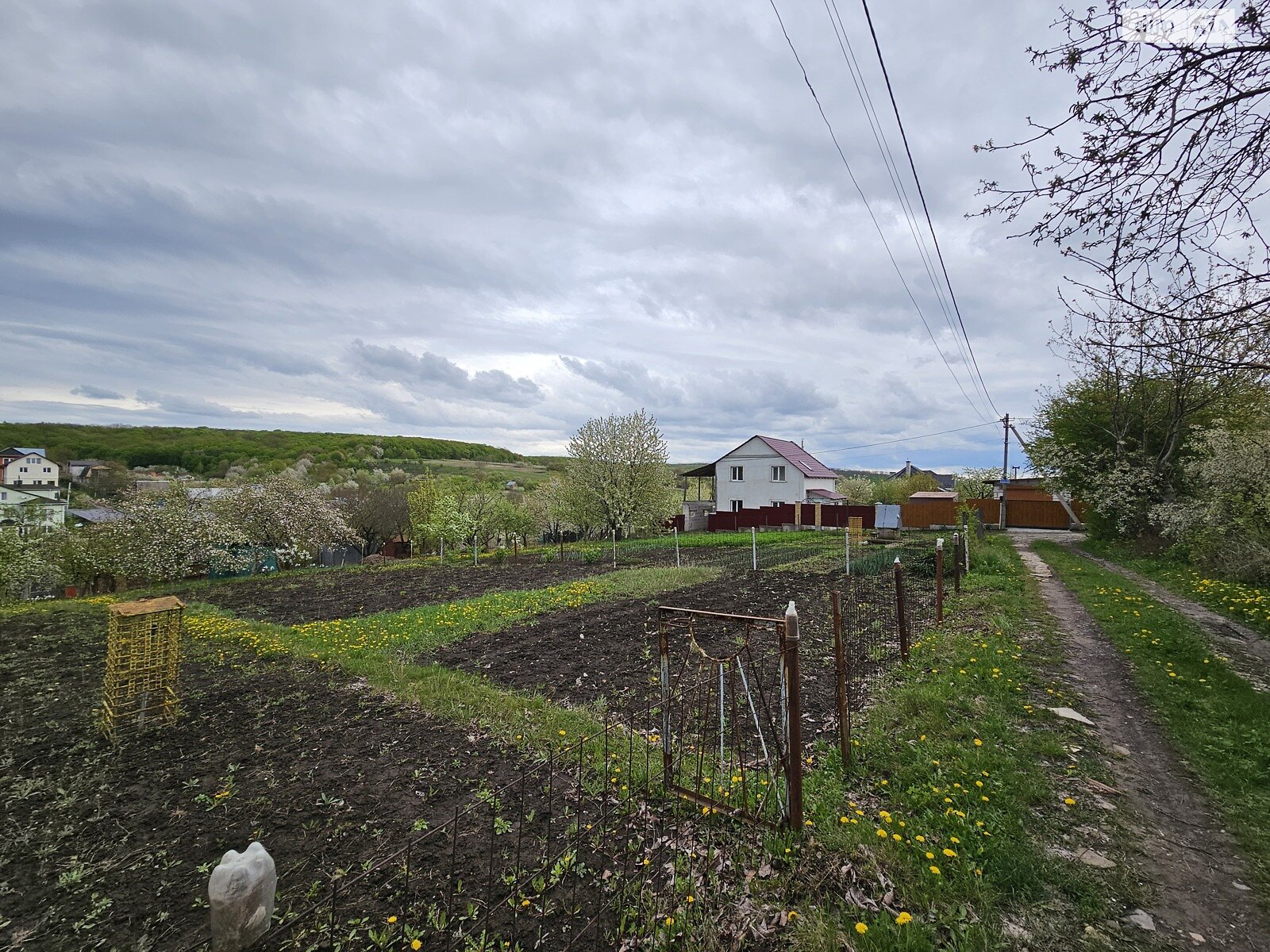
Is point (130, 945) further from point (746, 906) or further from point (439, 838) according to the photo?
point (746, 906)

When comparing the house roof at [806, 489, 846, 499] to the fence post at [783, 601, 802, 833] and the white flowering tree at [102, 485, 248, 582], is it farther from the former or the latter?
the fence post at [783, 601, 802, 833]

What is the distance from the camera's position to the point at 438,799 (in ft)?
12.1

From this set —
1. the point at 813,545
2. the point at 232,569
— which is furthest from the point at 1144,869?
the point at 232,569

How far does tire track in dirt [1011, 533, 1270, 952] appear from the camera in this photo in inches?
97.3

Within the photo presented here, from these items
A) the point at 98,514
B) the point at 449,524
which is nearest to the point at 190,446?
the point at 98,514

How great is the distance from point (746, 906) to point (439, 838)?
73.4 inches

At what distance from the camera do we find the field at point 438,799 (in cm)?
265

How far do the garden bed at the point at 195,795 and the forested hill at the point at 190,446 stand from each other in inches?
1626

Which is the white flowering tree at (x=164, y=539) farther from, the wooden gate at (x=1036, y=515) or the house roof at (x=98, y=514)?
the wooden gate at (x=1036, y=515)

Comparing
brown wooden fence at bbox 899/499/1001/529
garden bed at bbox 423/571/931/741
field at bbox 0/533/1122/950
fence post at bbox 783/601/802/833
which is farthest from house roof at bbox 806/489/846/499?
fence post at bbox 783/601/802/833

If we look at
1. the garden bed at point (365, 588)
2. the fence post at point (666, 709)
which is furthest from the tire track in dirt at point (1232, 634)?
the garden bed at point (365, 588)

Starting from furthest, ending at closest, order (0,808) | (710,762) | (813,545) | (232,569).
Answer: (813,545) < (232,569) < (710,762) < (0,808)

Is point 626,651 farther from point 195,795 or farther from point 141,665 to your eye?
point 141,665

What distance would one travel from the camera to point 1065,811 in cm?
334
